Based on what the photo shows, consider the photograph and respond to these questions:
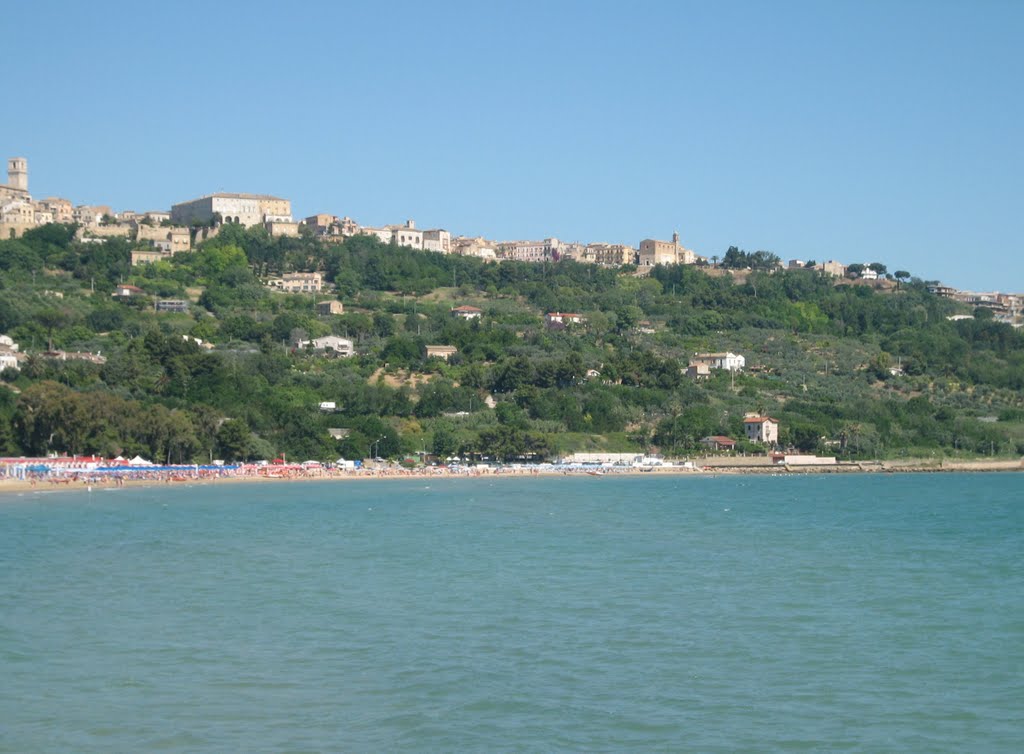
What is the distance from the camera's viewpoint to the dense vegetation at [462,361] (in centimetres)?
5772

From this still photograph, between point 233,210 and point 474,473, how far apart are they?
54043mm

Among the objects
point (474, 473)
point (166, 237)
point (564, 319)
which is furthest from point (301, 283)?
Answer: point (474, 473)

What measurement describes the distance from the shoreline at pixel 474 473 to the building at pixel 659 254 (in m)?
54.9

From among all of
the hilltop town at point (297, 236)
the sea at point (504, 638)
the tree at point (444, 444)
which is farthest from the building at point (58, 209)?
the sea at point (504, 638)

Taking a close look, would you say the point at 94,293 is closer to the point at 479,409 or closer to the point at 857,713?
the point at 479,409

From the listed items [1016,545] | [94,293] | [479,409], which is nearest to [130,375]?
[479,409]

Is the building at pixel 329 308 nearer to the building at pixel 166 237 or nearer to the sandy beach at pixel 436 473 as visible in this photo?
the building at pixel 166 237

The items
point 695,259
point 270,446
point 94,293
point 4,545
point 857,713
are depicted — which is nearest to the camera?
point 857,713

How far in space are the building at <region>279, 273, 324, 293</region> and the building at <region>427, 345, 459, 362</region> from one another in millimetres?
21697

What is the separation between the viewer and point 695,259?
128875 mm

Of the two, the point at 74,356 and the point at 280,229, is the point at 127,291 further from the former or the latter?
the point at 280,229

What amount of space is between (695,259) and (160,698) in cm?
11926

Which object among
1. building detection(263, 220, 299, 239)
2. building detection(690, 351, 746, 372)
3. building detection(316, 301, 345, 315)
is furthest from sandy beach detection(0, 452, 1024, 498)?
building detection(263, 220, 299, 239)

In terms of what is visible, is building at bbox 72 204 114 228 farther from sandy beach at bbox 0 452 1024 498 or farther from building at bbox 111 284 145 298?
sandy beach at bbox 0 452 1024 498
